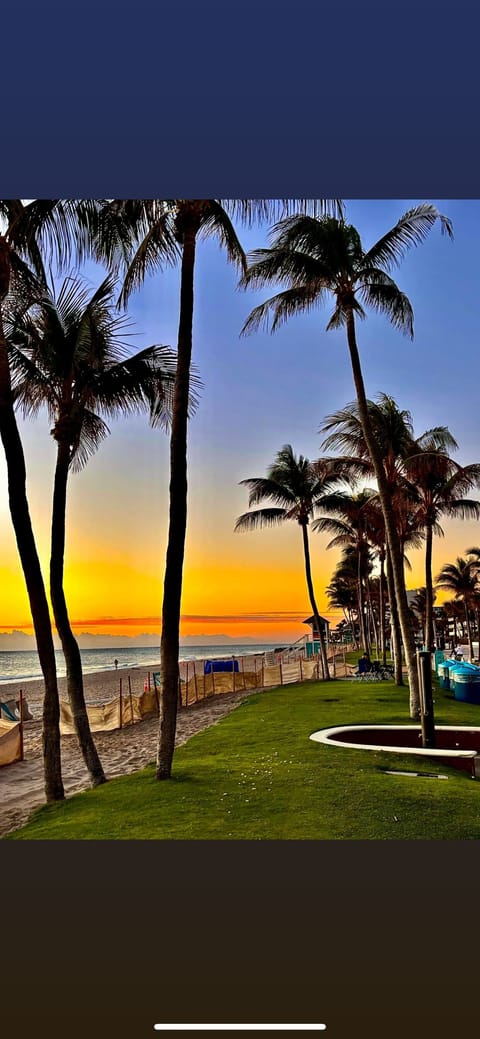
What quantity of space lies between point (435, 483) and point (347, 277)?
668cm

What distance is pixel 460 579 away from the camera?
126 feet

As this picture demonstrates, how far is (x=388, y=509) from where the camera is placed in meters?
8.57

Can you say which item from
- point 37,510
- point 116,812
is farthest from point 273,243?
point 116,812

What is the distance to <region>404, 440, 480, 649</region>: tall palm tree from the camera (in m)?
13.3

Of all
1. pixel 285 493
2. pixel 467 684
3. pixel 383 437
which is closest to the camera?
pixel 467 684

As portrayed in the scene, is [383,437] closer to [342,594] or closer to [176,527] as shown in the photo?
[176,527]

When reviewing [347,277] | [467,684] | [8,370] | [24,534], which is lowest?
[467,684]

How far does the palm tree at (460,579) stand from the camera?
3831 centimetres

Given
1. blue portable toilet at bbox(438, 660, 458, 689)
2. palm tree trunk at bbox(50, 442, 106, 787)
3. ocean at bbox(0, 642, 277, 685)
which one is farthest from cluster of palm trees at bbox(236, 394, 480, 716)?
ocean at bbox(0, 642, 277, 685)

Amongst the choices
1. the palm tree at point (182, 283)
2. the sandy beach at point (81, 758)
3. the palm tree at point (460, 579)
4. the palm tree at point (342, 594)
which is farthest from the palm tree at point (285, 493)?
the palm tree at point (460, 579)

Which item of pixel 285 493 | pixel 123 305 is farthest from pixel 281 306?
pixel 285 493

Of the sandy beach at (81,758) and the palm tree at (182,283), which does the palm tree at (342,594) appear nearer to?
the sandy beach at (81,758)

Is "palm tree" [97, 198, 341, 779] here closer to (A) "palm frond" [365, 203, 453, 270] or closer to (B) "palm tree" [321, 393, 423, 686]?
(A) "palm frond" [365, 203, 453, 270]
